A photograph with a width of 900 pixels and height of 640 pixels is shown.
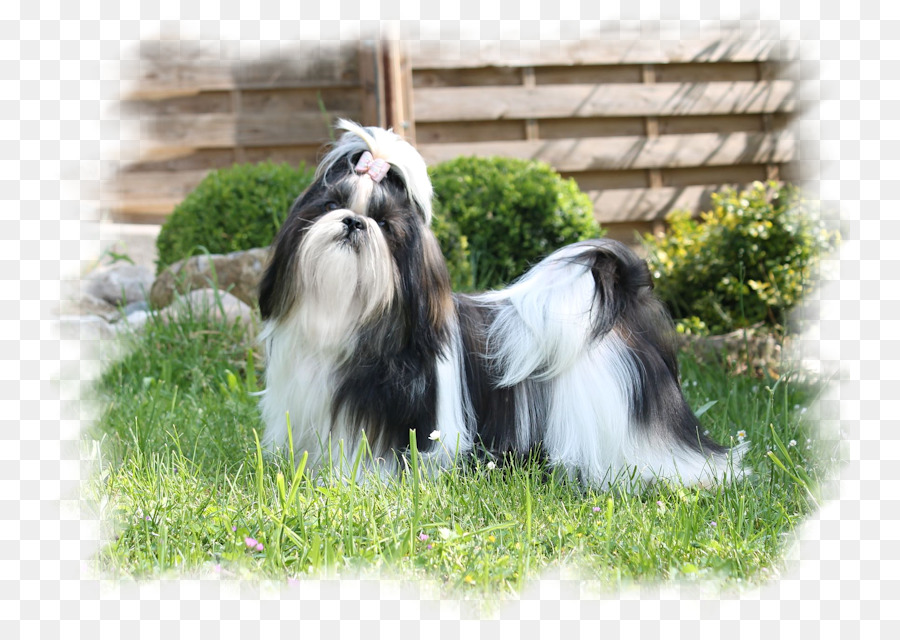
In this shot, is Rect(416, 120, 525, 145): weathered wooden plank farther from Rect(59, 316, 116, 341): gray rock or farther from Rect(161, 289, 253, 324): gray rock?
Rect(59, 316, 116, 341): gray rock

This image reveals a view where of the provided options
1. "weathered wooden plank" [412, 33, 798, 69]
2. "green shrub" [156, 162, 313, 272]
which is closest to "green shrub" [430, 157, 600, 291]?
"green shrub" [156, 162, 313, 272]

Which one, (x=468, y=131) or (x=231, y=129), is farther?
(x=231, y=129)

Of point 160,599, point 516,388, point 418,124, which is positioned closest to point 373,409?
point 516,388

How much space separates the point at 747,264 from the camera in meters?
5.48

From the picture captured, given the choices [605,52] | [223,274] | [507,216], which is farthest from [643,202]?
[223,274]

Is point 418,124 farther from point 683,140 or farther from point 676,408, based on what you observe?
point 676,408

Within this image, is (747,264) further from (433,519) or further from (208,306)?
(433,519)

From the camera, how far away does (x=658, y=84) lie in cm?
692

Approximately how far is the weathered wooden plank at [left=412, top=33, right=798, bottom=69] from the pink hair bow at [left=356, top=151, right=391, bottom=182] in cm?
412

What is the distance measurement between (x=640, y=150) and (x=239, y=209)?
134 inches

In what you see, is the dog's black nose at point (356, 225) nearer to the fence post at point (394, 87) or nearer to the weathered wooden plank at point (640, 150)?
the fence post at point (394, 87)

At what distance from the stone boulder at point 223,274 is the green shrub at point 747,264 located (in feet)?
8.57

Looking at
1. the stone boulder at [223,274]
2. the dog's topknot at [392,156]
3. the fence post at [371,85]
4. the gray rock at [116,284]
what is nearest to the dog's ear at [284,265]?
the dog's topknot at [392,156]

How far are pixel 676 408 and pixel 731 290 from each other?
2.79 m
